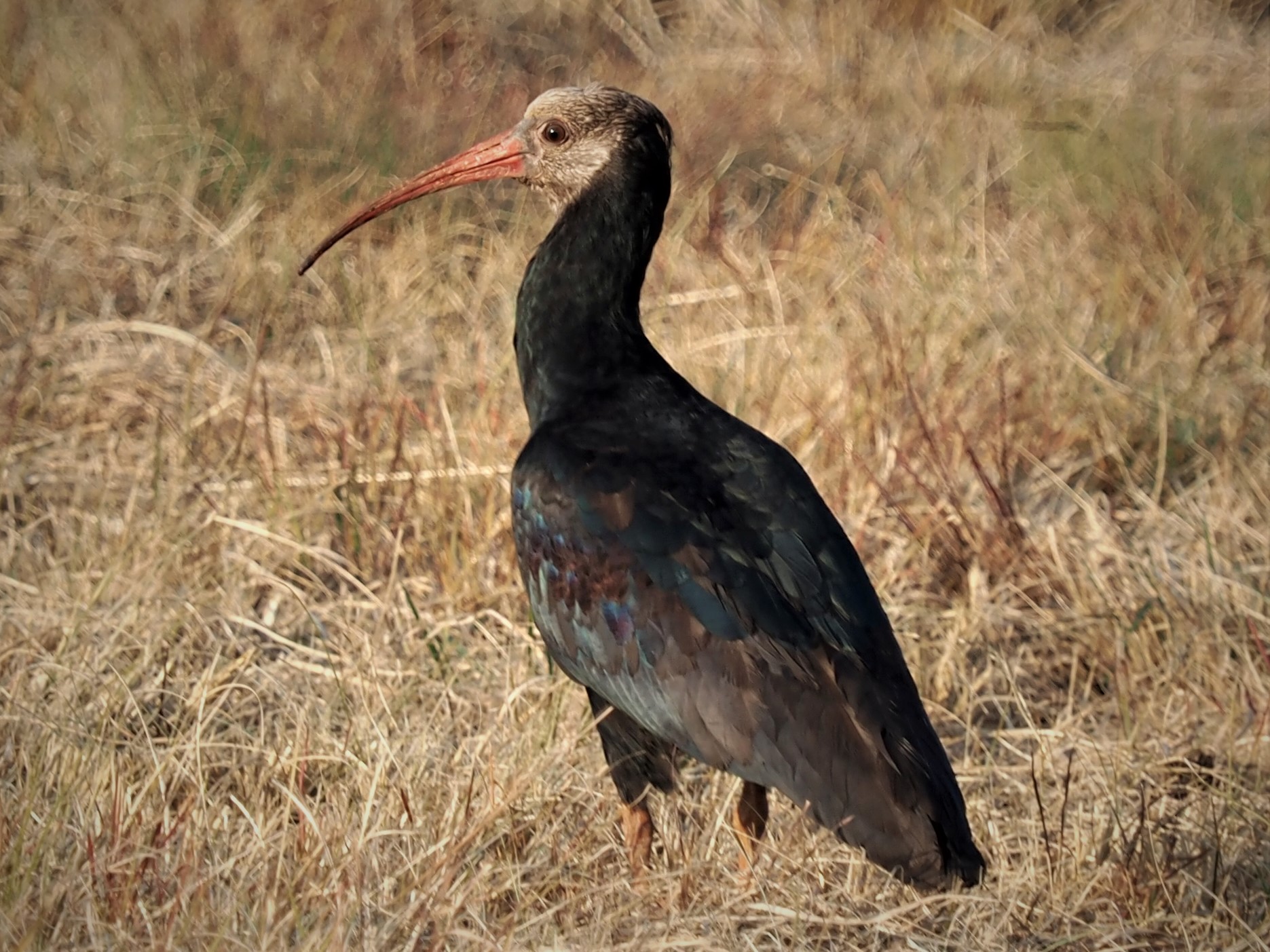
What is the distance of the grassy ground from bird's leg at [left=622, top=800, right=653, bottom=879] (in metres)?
0.05

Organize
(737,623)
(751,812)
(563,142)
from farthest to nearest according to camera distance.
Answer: (563,142) → (751,812) → (737,623)

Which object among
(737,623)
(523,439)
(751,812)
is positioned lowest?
(523,439)

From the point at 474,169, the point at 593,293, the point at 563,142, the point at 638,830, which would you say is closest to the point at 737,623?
the point at 638,830

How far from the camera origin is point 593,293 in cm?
368

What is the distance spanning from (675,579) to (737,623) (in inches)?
5.9

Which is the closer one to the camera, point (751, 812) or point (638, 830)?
point (638, 830)

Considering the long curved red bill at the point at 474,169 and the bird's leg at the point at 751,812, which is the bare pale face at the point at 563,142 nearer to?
the long curved red bill at the point at 474,169

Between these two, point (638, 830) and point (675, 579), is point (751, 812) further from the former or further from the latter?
point (675, 579)

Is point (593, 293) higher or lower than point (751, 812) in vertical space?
higher

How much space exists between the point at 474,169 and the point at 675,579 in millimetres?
1401

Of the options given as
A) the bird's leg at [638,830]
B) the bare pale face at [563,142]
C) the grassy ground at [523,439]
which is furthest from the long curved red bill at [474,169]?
the bird's leg at [638,830]

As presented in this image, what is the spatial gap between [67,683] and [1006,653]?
2351 mm

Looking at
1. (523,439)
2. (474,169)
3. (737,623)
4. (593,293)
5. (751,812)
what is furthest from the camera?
(523,439)

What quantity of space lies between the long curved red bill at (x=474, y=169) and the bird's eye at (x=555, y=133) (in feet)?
0.27
